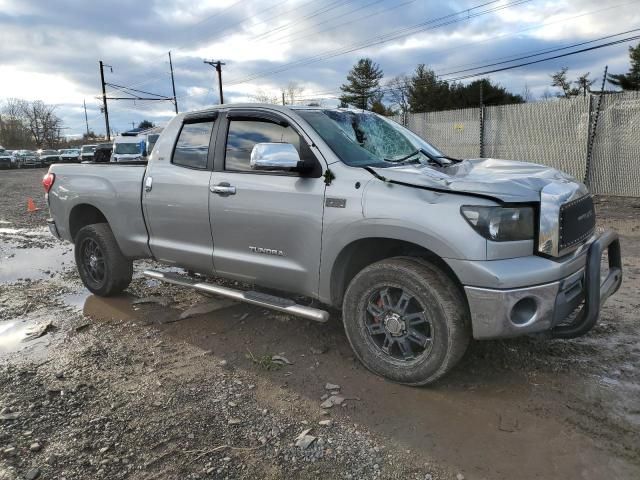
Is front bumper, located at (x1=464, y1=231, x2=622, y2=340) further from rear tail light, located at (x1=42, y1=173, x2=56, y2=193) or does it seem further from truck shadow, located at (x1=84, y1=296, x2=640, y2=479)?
rear tail light, located at (x1=42, y1=173, x2=56, y2=193)

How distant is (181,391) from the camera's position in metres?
3.47

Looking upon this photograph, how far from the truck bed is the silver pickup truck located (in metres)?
0.04

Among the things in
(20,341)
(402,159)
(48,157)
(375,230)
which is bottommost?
(20,341)

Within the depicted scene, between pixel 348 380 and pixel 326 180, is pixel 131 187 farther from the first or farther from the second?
pixel 348 380

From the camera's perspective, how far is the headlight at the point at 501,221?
295 centimetres

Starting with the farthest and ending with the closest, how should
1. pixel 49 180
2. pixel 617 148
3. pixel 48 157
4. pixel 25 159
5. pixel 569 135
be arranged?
pixel 48 157, pixel 25 159, pixel 569 135, pixel 617 148, pixel 49 180

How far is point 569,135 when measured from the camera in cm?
1238

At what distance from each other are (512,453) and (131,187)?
404 cm

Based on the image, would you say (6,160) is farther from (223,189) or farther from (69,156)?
(223,189)

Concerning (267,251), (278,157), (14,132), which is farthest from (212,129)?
(14,132)

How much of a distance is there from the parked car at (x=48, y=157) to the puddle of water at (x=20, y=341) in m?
49.7

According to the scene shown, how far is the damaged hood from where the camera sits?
3.02 meters

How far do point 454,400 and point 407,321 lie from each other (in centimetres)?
59

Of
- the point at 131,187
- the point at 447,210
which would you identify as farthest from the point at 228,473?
the point at 131,187
